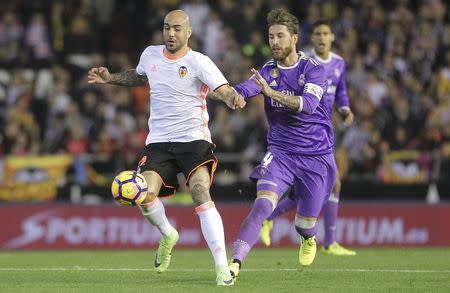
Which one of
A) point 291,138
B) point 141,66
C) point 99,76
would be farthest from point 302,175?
point 99,76

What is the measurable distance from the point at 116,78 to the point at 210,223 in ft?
6.54

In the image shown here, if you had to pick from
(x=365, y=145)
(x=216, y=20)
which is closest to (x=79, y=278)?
(x=365, y=145)

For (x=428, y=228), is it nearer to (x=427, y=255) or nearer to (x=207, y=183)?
(x=427, y=255)

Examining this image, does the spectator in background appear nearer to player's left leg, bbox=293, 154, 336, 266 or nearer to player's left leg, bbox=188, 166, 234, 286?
player's left leg, bbox=293, 154, 336, 266

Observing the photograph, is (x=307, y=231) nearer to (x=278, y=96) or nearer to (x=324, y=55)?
(x=278, y=96)

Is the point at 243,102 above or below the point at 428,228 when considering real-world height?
above

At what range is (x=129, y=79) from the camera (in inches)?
470

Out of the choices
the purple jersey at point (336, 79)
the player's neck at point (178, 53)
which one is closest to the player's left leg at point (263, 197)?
the player's neck at point (178, 53)

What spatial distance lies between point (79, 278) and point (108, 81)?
2022 millimetres

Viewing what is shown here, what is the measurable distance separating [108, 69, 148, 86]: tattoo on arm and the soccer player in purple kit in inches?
42.2

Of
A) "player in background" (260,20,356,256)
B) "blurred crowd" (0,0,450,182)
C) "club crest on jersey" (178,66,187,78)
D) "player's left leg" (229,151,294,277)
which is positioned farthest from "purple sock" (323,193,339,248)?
"blurred crowd" (0,0,450,182)

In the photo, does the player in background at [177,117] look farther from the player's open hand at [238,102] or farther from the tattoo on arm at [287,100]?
the tattoo on arm at [287,100]

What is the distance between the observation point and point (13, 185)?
20.8 meters

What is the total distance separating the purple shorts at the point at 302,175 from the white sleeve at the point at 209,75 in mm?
1207
